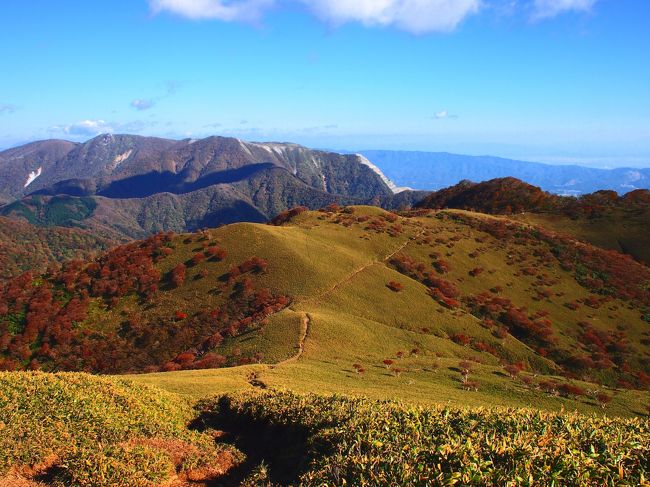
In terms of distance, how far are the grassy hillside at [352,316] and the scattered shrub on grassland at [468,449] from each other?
1424cm

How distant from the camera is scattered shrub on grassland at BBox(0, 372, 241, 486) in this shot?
1170 centimetres

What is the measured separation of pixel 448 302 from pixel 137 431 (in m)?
53.2

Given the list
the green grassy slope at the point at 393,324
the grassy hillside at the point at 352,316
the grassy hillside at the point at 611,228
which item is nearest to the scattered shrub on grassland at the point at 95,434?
the grassy hillside at the point at 352,316

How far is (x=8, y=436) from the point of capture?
43.7 ft

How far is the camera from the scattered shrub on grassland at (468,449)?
820 cm

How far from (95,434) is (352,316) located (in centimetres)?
4114

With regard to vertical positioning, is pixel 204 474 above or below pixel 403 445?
below

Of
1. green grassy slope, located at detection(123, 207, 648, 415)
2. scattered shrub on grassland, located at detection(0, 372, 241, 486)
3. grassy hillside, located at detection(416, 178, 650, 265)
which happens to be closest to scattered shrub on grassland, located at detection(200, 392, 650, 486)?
scattered shrub on grassland, located at detection(0, 372, 241, 486)

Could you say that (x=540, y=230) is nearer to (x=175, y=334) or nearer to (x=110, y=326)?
(x=175, y=334)

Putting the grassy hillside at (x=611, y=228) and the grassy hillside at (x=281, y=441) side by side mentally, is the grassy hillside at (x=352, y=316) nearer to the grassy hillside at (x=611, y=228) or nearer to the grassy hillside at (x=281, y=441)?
the grassy hillside at (x=281, y=441)

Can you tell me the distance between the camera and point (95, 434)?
45.6 ft

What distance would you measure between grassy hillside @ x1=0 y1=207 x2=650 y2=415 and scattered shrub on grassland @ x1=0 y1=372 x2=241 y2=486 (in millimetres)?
6716

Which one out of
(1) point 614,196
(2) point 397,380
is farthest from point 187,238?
(1) point 614,196

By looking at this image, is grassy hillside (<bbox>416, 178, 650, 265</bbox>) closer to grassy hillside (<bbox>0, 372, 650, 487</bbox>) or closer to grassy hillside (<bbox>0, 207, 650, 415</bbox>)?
grassy hillside (<bbox>0, 207, 650, 415</bbox>)
